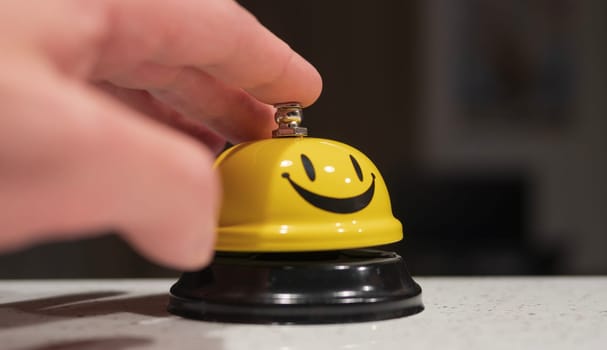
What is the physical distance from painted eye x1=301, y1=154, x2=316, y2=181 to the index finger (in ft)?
0.23

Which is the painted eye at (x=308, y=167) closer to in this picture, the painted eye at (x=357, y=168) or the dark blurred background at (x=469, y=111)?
the painted eye at (x=357, y=168)

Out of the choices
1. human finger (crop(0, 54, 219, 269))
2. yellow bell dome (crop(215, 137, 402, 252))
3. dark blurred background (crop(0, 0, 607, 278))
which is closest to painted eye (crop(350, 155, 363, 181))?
yellow bell dome (crop(215, 137, 402, 252))

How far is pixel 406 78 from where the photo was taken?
4125 millimetres

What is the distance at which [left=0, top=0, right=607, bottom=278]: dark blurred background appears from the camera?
3635mm

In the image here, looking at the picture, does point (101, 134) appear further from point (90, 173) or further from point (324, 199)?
point (324, 199)

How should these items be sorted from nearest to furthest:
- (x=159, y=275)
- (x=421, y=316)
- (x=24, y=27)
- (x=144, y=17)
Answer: (x=24, y=27) → (x=144, y=17) → (x=421, y=316) → (x=159, y=275)

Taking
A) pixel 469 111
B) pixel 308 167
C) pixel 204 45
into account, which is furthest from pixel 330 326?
pixel 469 111

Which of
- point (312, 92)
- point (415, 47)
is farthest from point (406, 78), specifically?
point (312, 92)

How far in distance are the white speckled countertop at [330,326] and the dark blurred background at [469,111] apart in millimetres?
2756

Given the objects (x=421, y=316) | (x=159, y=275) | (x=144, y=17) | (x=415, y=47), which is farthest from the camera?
(x=415, y=47)

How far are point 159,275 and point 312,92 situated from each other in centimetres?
319

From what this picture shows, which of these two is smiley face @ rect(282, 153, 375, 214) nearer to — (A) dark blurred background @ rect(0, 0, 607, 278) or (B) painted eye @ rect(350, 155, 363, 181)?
(B) painted eye @ rect(350, 155, 363, 181)

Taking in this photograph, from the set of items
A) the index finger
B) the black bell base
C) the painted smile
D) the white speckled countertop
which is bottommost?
the white speckled countertop

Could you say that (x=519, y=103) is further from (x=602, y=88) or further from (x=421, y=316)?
(x=421, y=316)
